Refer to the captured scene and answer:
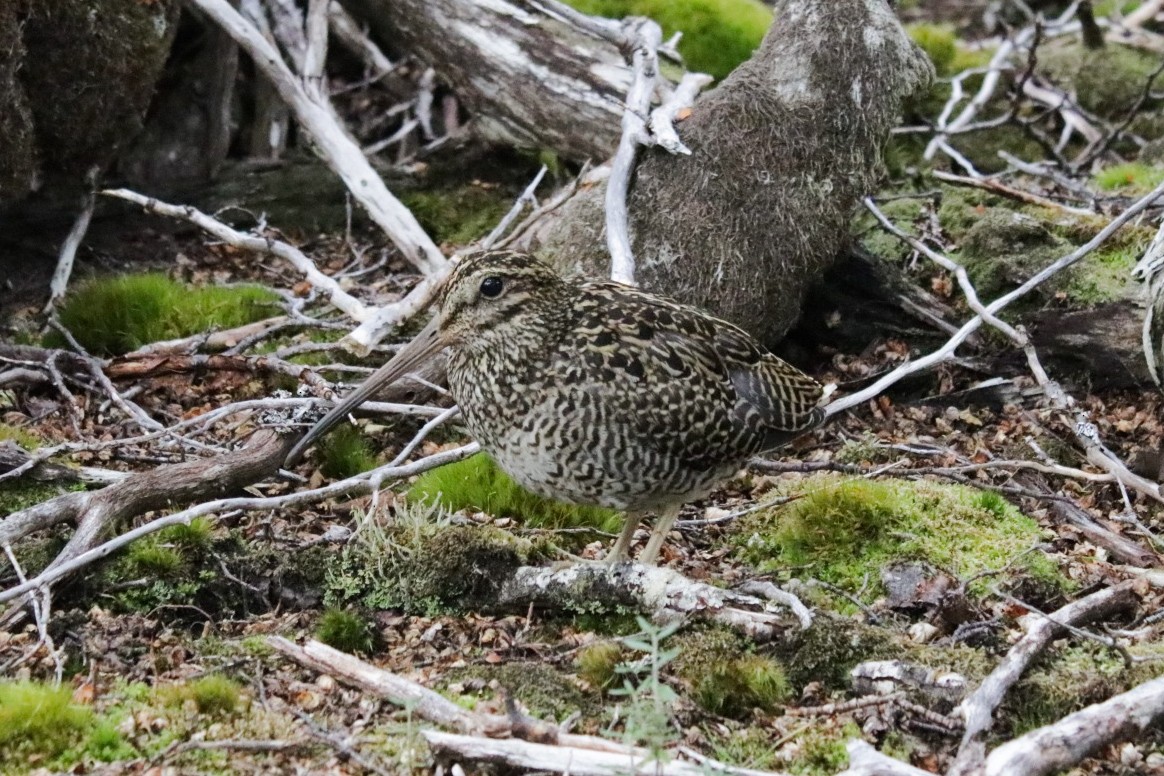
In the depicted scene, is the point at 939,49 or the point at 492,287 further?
the point at 939,49

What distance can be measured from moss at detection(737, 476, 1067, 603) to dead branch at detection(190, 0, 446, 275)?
324cm

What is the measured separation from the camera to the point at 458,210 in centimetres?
908

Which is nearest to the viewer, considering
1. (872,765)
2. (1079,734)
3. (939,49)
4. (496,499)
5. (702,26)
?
(872,765)

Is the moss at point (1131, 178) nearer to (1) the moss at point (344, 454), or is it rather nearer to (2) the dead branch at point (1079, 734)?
(1) the moss at point (344, 454)

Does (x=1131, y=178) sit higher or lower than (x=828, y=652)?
higher

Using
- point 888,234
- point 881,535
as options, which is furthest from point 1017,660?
point 888,234

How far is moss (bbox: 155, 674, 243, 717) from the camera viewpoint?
4.22 metres

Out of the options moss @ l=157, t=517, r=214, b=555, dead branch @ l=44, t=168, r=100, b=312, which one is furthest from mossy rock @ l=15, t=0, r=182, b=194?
moss @ l=157, t=517, r=214, b=555

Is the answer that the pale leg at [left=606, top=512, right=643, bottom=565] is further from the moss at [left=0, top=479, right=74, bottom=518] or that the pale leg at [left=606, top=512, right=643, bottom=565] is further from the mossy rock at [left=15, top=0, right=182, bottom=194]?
the mossy rock at [left=15, top=0, right=182, bottom=194]

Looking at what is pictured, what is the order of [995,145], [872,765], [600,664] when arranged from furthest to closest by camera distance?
[995,145]
[600,664]
[872,765]

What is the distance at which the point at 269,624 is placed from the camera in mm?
4988

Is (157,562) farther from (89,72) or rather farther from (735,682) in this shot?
(89,72)

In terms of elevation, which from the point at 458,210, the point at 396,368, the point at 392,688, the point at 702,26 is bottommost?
the point at 392,688

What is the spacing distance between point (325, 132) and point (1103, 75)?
7.06 m
